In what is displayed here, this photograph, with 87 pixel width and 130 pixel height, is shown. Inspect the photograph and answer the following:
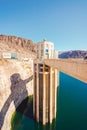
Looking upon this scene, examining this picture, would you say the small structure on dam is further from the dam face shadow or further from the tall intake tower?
the dam face shadow

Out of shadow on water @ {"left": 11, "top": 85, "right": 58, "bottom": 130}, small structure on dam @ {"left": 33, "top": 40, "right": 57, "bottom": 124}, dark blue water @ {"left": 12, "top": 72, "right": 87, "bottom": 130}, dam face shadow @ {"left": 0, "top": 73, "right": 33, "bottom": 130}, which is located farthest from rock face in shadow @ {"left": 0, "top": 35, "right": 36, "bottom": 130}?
small structure on dam @ {"left": 33, "top": 40, "right": 57, "bottom": 124}

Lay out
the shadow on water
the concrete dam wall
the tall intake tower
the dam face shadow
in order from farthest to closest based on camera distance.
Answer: the dam face shadow < the concrete dam wall < the tall intake tower < the shadow on water

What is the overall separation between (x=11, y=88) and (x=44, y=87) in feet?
47.6

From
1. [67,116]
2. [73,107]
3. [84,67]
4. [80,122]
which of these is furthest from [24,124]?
[84,67]

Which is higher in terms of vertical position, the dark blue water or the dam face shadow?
the dam face shadow

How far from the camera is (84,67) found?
556 inches

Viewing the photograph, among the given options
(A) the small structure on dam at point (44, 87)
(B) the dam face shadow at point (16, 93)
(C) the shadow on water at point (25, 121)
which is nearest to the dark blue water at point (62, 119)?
(C) the shadow on water at point (25, 121)

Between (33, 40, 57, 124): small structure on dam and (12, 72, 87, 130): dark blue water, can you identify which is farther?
(33, 40, 57, 124): small structure on dam

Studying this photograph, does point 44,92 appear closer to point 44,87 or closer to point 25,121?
point 44,87

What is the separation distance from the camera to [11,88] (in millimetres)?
42656

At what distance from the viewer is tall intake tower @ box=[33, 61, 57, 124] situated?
32.2m

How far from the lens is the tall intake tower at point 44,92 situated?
3225 centimetres

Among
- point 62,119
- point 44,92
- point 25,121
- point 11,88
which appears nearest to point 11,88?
point 11,88

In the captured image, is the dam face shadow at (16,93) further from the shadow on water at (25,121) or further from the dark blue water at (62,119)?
the dark blue water at (62,119)
